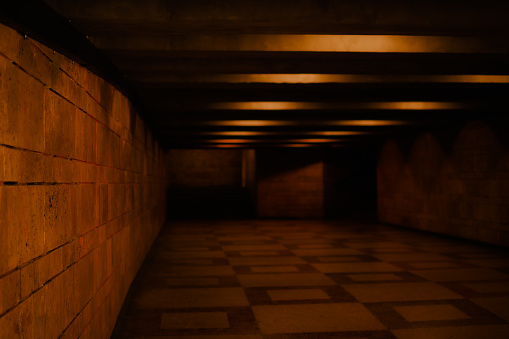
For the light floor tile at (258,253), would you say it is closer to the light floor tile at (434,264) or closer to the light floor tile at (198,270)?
the light floor tile at (198,270)

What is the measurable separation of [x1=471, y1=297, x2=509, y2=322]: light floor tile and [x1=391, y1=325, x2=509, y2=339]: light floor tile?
443 millimetres

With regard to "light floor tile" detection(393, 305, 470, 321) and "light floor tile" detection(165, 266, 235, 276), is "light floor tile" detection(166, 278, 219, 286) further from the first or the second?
"light floor tile" detection(393, 305, 470, 321)

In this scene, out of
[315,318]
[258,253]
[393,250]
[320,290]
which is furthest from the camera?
[393,250]

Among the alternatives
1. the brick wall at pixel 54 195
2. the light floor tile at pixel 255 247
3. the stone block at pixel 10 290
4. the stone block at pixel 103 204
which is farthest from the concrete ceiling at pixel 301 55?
the light floor tile at pixel 255 247

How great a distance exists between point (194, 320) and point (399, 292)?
2.79 m

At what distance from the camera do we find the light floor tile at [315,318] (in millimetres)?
4646

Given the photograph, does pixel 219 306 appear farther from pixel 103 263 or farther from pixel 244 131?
pixel 244 131

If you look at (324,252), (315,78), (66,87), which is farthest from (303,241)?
(66,87)

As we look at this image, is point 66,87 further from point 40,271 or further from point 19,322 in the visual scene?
point 19,322

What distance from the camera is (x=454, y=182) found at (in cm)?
1148

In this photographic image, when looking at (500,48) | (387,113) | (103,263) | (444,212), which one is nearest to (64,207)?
(103,263)

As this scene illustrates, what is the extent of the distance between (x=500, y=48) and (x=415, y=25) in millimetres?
1525

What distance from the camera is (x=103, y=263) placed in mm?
3988

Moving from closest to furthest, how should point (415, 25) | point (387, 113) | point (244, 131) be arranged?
point (415, 25), point (387, 113), point (244, 131)
